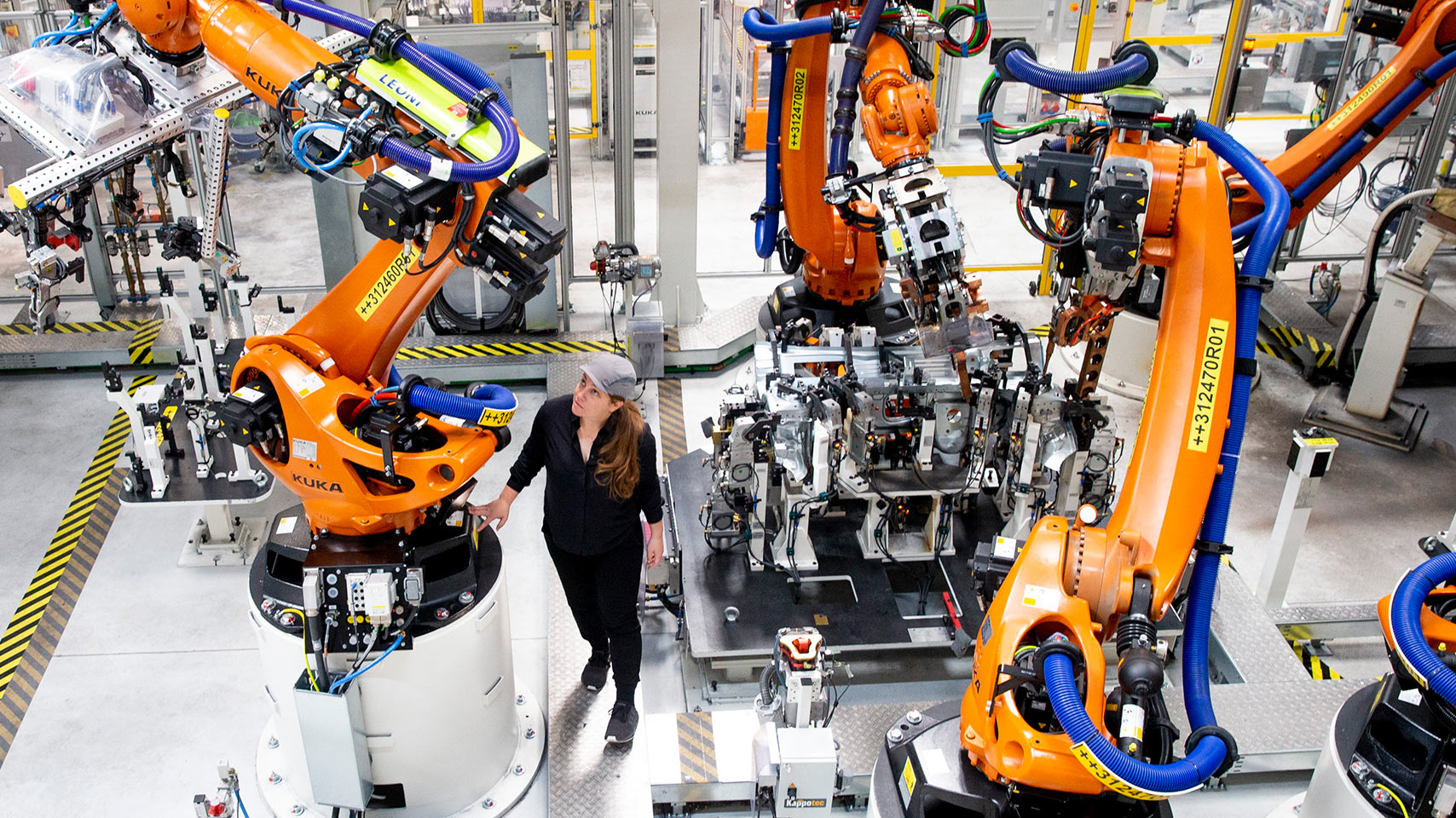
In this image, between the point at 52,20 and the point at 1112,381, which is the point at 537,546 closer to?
the point at 1112,381

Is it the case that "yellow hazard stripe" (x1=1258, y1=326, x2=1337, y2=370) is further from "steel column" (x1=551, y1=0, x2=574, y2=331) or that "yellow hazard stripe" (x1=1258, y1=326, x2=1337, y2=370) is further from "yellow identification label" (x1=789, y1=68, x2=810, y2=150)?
"steel column" (x1=551, y1=0, x2=574, y2=331)

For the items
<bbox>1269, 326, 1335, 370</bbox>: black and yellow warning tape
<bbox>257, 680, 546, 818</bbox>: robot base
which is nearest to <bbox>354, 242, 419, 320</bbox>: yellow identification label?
<bbox>257, 680, 546, 818</bbox>: robot base

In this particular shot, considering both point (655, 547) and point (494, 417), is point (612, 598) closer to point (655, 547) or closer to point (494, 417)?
point (655, 547)

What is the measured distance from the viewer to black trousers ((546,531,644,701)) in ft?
16.1

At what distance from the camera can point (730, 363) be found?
8703 mm

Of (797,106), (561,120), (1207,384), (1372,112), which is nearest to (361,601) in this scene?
(1207,384)

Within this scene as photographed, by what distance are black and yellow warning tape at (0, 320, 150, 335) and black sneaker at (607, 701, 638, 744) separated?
5303mm

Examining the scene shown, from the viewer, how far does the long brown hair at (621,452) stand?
4547mm

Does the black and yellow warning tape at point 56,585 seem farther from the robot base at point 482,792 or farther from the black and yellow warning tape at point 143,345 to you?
the robot base at point 482,792

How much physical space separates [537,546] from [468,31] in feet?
10.8

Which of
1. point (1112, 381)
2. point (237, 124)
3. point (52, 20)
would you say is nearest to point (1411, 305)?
point (1112, 381)

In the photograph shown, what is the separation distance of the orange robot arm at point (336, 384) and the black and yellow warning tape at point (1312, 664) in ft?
14.0

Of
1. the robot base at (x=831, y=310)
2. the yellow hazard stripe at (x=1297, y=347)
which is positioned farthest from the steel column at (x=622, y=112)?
the yellow hazard stripe at (x=1297, y=347)

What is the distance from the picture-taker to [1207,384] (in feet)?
12.0
